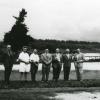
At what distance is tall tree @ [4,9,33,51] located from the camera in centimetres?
6362

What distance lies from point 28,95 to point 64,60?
522 cm

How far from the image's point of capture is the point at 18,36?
65062mm

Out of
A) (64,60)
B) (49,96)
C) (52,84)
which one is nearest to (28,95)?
(49,96)

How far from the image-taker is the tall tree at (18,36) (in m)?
63.6

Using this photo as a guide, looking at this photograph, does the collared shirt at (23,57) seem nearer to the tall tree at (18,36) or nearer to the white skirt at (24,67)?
the white skirt at (24,67)

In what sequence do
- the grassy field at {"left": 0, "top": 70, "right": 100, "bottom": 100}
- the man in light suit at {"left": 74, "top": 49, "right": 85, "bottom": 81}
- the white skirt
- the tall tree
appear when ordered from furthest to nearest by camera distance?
the tall tree
the man in light suit at {"left": 74, "top": 49, "right": 85, "bottom": 81}
the white skirt
the grassy field at {"left": 0, "top": 70, "right": 100, "bottom": 100}

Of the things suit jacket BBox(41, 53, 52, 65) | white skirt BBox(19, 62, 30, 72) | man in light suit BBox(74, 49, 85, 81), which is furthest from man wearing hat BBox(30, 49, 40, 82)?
man in light suit BBox(74, 49, 85, 81)

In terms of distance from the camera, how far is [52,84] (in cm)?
1441

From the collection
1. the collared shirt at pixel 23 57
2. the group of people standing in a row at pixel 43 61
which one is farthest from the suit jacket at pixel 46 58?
the collared shirt at pixel 23 57

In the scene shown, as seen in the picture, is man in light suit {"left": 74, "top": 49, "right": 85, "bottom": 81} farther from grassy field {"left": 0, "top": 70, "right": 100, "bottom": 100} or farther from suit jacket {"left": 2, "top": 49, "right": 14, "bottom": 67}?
suit jacket {"left": 2, "top": 49, "right": 14, "bottom": 67}

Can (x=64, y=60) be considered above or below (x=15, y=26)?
below

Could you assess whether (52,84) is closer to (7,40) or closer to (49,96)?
(49,96)

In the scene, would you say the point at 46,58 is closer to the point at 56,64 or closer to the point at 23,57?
the point at 56,64

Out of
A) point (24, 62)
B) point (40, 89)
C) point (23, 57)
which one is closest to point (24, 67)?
point (24, 62)
